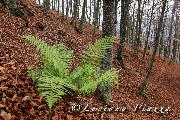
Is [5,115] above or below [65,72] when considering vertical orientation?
below

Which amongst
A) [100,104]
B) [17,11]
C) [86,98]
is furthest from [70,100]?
[17,11]

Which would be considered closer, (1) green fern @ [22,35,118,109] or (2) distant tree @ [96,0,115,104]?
(1) green fern @ [22,35,118,109]

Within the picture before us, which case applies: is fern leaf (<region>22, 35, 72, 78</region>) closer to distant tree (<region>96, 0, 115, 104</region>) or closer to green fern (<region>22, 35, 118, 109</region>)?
green fern (<region>22, 35, 118, 109</region>)

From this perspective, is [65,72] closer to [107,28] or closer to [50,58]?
[50,58]

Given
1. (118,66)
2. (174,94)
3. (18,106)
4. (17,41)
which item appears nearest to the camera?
(18,106)

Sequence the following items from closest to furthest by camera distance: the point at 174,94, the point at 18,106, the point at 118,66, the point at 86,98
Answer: the point at 18,106
the point at 86,98
the point at 118,66
the point at 174,94

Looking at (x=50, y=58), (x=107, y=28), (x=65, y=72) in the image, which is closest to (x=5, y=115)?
(x=50, y=58)

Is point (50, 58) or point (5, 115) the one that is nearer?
point (5, 115)

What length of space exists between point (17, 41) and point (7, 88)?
4888 mm

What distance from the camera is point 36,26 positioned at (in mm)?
14945

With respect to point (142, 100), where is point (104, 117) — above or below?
above

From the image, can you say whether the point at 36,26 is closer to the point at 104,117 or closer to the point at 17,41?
the point at 17,41

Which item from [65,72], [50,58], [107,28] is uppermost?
[107,28]

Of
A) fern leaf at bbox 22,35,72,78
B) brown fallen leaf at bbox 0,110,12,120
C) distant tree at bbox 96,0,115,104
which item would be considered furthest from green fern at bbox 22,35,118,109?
distant tree at bbox 96,0,115,104
